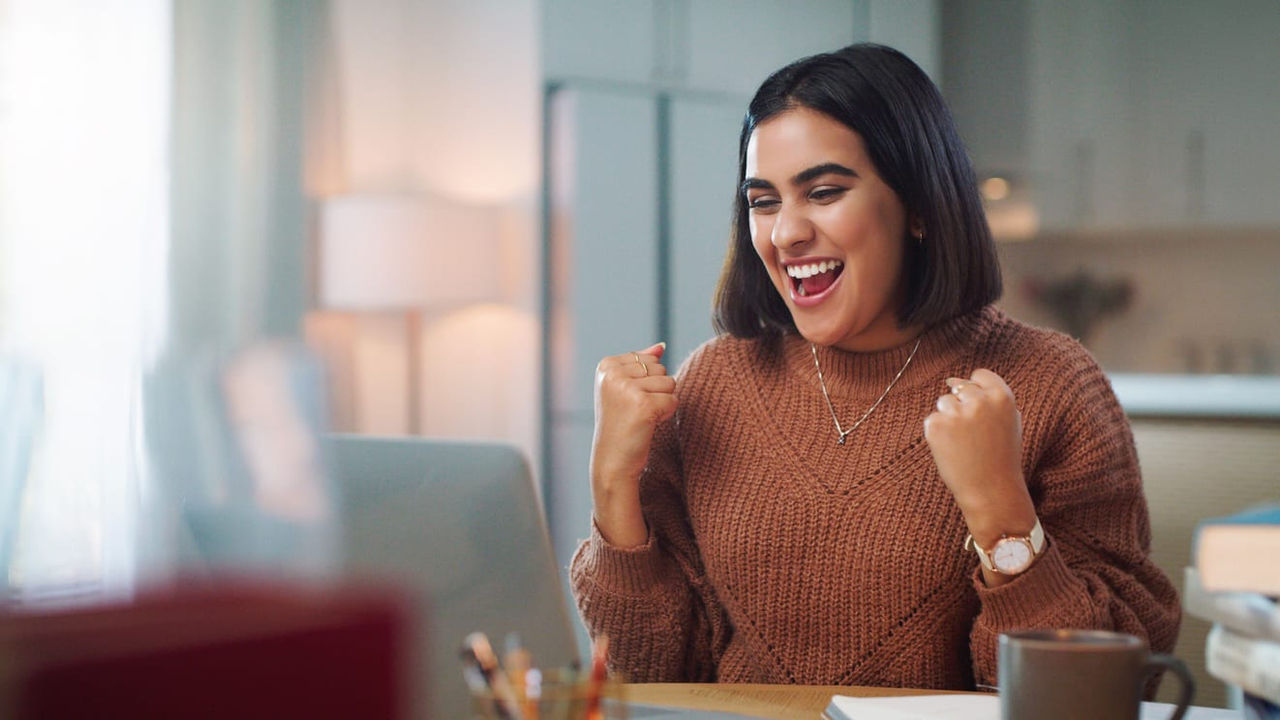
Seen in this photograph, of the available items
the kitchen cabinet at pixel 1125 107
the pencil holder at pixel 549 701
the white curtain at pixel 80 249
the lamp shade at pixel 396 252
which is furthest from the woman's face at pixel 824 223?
the kitchen cabinet at pixel 1125 107

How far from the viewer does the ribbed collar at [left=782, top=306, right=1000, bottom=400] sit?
1376 millimetres

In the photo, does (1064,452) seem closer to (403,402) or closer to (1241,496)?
(1241,496)

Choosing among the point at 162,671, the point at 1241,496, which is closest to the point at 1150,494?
the point at 1241,496

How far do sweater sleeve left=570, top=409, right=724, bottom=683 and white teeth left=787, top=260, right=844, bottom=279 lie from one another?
0.84ft

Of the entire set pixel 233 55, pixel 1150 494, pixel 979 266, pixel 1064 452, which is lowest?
pixel 1150 494

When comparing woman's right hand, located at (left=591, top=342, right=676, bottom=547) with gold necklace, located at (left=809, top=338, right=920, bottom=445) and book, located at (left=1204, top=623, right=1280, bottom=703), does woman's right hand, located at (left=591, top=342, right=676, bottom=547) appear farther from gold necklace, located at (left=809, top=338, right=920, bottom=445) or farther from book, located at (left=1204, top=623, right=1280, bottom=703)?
book, located at (left=1204, top=623, right=1280, bottom=703)

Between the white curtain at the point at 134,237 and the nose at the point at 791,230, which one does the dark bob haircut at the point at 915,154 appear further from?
the white curtain at the point at 134,237

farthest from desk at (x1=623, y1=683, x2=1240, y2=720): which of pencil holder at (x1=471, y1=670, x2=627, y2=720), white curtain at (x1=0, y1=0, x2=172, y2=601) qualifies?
white curtain at (x1=0, y1=0, x2=172, y2=601)

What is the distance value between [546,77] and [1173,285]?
253 centimetres

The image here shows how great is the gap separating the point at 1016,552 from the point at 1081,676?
1.39 ft

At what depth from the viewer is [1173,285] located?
4695 millimetres

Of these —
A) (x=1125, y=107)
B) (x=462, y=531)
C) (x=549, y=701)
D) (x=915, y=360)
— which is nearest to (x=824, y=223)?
(x=915, y=360)

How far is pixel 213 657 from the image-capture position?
0.26 m

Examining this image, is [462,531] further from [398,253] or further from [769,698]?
[398,253]
